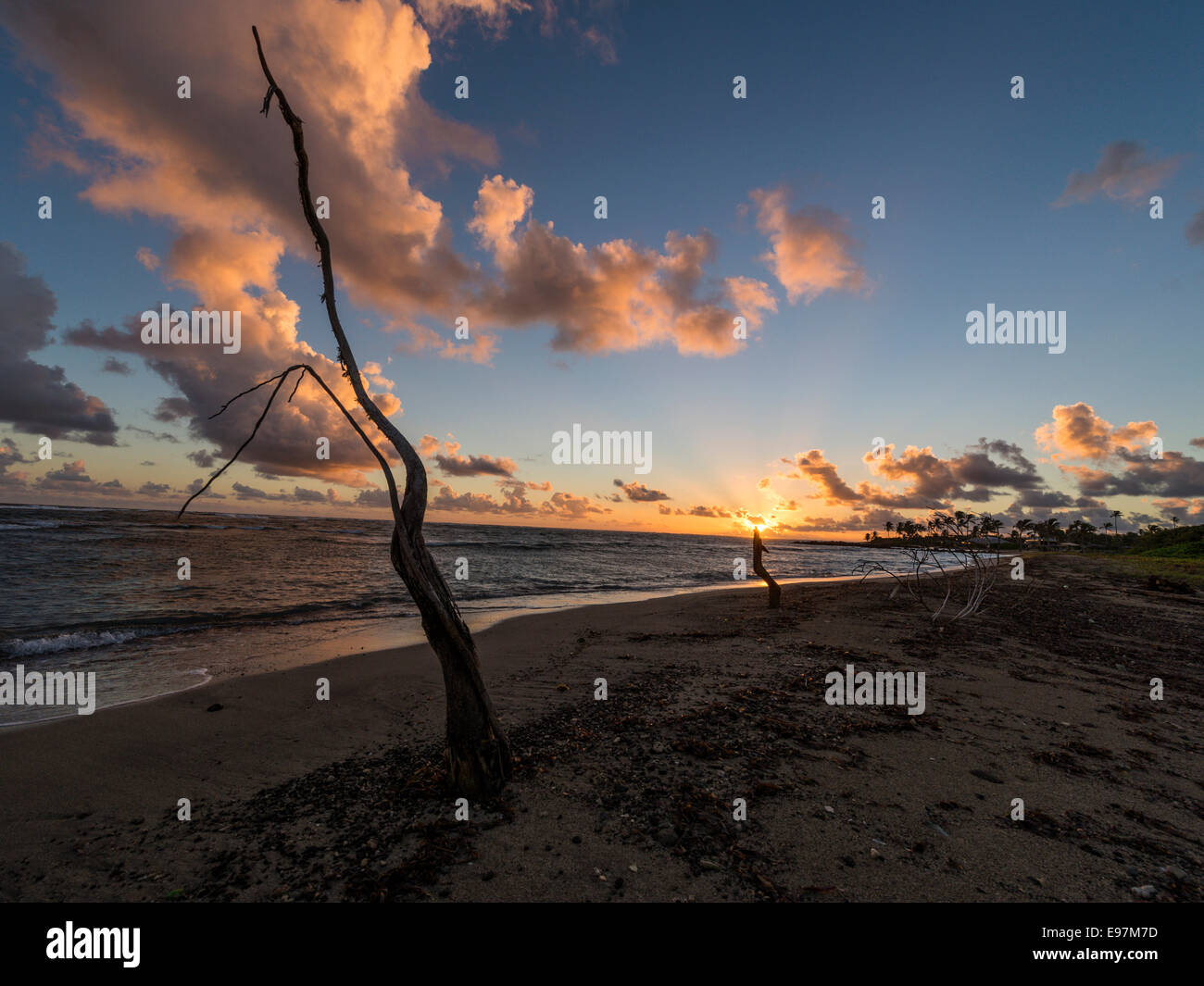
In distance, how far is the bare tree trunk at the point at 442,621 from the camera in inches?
183

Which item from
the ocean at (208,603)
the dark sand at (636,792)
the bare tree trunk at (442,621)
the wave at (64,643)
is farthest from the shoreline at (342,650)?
the bare tree trunk at (442,621)

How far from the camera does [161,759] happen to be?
19.5 feet

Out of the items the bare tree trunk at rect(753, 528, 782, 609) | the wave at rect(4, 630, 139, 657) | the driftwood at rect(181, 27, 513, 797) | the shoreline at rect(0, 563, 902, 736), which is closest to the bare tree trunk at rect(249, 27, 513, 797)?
the driftwood at rect(181, 27, 513, 797)

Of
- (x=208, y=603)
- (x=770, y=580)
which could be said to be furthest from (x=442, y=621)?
(x=208, y=603)

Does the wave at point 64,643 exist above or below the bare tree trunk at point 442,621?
below

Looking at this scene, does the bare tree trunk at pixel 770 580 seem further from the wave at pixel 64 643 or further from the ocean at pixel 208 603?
the wave at pixel 64 643

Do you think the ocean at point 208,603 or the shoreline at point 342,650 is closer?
the shoreline at point 342,650

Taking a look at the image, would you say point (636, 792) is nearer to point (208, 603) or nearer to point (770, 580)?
point (770, 580)

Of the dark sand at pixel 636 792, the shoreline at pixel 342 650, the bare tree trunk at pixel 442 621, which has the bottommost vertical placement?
the shoreline at pixel 342 650

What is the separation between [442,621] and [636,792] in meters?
2.70

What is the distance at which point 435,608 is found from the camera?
4676mm

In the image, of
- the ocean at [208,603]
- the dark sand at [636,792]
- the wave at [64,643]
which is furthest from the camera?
the wave at [64,643]

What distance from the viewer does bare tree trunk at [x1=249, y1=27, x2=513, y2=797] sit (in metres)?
4.64
